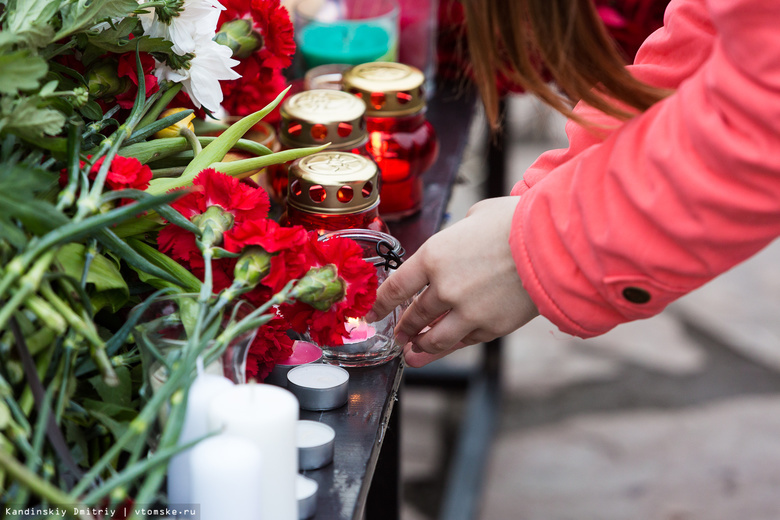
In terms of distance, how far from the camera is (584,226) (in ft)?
1.81

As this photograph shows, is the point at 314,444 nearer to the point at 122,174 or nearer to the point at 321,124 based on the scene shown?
the point at 122,174

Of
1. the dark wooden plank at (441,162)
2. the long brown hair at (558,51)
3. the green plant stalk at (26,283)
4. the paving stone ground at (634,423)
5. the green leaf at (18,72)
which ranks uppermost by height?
the green leaf at (18,72)

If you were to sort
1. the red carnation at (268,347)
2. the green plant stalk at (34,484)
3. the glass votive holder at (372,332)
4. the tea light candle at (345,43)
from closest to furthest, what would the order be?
the green plant stalk at (34,484), the red carnation at (268,347), the glass votive holder at (372,332), the tea light candle at (345,43)

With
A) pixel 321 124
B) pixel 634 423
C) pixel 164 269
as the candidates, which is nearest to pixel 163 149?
pixel 164 269

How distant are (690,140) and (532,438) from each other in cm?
148

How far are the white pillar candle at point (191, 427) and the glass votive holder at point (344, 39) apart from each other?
792 mm

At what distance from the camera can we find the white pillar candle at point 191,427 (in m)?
0.43

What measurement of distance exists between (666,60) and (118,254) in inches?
20.5

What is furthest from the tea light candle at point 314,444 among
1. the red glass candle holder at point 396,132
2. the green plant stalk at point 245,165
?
the red glass candle holder at point 396,132

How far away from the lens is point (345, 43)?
1.17 meters

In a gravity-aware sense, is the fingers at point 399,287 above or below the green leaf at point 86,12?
below

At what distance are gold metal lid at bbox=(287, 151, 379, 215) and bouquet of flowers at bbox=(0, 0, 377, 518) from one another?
7 centimetres

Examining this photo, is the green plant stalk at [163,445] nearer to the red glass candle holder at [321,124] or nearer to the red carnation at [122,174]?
the red carnation at [122,174]

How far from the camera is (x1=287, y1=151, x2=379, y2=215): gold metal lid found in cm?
73
